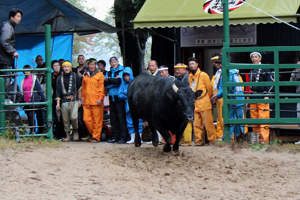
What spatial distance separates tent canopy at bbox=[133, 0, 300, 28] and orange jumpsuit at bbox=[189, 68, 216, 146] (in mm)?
1657

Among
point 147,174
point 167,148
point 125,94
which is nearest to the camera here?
point 147,174

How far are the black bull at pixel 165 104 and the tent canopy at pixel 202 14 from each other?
7.54ft

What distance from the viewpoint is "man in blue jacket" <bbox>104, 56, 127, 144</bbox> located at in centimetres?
1138

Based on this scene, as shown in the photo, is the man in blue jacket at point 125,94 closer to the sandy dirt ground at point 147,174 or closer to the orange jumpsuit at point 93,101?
the orange jumpsuit at point 93,101

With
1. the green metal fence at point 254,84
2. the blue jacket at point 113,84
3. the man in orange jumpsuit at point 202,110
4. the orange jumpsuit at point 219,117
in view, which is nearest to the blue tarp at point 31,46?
the blue jacket at point 113,84

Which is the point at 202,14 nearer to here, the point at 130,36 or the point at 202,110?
the point at 202,110

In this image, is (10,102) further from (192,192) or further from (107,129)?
(192,192)

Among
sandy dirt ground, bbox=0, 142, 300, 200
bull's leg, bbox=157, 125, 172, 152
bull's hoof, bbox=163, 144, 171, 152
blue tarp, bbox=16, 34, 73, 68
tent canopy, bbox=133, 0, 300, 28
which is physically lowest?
sandy dirt ground, bbox=0, 142, 300, 200

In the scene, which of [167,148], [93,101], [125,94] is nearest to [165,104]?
[167,148]

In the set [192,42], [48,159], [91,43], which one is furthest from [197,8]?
[91,43]

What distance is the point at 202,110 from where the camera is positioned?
10.4 m

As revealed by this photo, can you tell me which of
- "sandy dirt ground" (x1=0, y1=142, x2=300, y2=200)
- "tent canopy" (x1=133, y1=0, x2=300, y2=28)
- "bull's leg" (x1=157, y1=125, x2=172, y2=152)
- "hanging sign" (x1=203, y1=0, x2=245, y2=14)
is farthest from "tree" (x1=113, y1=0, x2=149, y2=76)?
"sandy dirt ground" (x1=0, y1=142, x2=300, y2=200)

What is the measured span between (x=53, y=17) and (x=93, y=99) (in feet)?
10.7

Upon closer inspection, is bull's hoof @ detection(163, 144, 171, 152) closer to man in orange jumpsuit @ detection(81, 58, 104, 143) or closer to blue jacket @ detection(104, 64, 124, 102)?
blue jacket @ detection(104, 64, 124, 102)
